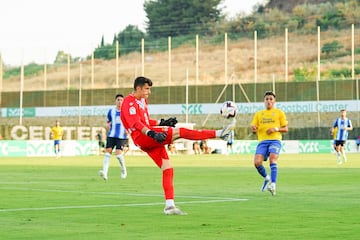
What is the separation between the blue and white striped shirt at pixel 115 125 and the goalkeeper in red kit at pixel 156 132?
1246 cm

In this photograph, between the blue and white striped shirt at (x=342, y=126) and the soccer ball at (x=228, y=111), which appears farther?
the blue and white striped shirt at (x=342, y=126)

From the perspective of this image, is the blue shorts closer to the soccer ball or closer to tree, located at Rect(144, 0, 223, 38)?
the soccer ball

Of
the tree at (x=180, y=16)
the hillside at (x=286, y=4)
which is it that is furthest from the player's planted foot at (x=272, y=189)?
the hillside at (x=286, y=4)

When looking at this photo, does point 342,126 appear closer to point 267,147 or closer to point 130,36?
point 267,147

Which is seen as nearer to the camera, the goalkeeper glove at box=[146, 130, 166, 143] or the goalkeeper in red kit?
the goalkeeper glove at box=[146, 130, 166, 143]

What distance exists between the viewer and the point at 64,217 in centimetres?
1379

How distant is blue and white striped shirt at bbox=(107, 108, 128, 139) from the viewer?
27.5 metres

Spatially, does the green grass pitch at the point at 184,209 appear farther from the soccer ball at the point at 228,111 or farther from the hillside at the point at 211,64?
the hillside at the point at 211,64

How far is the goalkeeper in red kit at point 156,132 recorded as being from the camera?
47.0 ft

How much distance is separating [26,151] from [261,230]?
159 ft

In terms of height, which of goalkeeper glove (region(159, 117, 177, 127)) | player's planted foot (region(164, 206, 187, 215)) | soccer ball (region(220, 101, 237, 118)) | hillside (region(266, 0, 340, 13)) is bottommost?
player's planted foot (region(164, 206, 187, 215))

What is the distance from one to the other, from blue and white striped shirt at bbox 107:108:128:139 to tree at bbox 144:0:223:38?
11154cm

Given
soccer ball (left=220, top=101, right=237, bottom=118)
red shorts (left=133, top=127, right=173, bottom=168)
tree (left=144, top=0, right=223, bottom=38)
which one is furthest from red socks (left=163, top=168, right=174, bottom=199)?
tree (left=144, top=0, right=223, bottom=38)

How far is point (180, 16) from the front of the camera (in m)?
142
